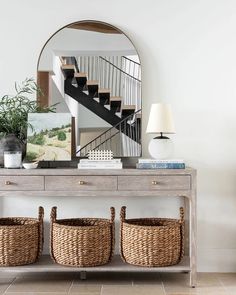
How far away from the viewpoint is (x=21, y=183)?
10.4 feet

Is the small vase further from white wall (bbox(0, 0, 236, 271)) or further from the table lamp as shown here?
the table lamp

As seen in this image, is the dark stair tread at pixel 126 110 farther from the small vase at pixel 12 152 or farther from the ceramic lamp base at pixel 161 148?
the small vase at pixel 12 152

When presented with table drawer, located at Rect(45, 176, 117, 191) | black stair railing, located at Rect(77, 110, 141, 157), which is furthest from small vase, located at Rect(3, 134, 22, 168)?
black stair railing, located at Rect(77, 110, 141, 157)

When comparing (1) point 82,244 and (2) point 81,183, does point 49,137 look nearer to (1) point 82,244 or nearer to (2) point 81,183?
(2) point 81,183

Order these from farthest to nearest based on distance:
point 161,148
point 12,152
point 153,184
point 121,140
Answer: point 121,140
point 161,148
point 12,152
point 153,184

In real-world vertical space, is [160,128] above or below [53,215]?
above

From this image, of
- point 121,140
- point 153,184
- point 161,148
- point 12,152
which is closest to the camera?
point 153,184

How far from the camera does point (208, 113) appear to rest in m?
3.64

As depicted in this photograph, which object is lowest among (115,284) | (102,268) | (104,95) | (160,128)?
(115,284)

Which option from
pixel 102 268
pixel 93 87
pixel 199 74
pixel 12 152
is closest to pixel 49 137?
pixel 12 152

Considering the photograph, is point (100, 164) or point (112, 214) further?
point (112, 214)

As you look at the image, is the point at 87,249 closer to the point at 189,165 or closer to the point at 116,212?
the point at 116,212

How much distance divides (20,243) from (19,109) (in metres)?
0.95

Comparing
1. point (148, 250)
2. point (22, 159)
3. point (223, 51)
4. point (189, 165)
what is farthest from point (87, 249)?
point (223, 51)
